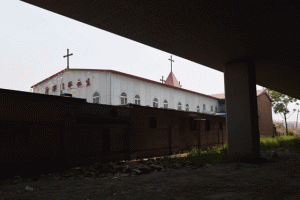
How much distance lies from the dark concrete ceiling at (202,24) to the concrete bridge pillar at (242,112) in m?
0.85

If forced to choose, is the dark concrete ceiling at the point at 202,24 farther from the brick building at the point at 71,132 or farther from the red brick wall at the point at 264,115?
the red brick wall at the point at 264,115

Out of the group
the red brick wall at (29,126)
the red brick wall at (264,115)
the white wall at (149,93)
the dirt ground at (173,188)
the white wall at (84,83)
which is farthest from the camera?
the red brick wall at (264,115)

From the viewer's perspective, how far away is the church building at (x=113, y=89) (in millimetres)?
21906

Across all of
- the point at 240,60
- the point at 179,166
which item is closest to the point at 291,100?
the point at 240,60

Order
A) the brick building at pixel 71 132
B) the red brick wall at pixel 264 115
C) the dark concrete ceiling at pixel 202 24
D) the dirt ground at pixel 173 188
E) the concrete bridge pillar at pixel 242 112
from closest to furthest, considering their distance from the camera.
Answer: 1. the dirt ground at pixel 173 188
2. the dark concrete ceiling at pixel 202 24
3. the brick building at pixel 71 132
4. the concrete bridge pillar at pixel 242 112
5. the red brick wall at pixel 264 115

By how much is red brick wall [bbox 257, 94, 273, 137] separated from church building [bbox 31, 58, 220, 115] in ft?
34.3

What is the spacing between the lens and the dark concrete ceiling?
6020 mm

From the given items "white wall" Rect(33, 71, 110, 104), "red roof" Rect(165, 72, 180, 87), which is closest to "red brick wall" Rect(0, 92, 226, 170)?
"white wall" Rect(33, 71, 110, 104)

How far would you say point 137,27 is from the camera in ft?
24.0

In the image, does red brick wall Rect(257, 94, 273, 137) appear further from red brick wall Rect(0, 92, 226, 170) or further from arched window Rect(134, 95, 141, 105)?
red brick wall Rect(0, 92, 226, 170)

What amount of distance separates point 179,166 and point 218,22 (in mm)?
5892

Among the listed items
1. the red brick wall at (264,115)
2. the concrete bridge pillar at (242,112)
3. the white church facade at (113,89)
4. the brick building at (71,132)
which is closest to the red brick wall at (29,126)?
the brick building at (71,132)

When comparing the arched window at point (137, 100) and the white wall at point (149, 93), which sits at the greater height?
the white wall at point (149, 93)

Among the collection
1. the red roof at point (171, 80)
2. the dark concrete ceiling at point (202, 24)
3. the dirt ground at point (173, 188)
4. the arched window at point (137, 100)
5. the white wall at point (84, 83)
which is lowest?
the dirt ground at point (173, 188)
